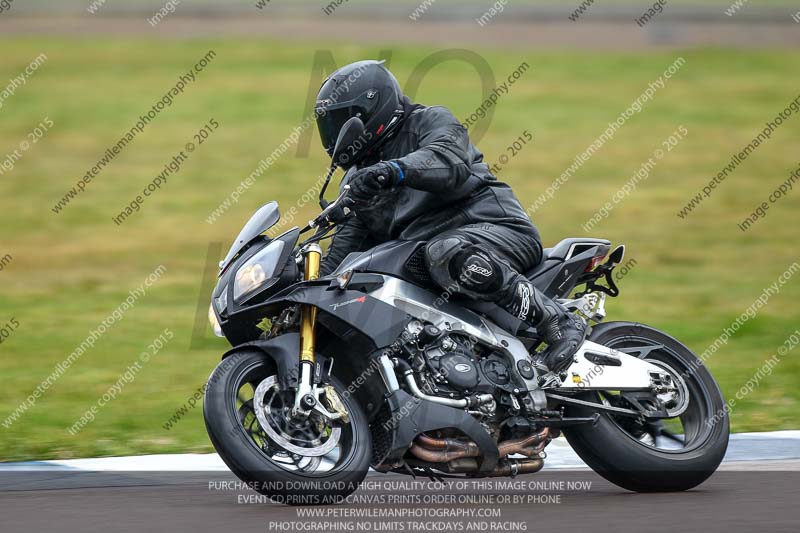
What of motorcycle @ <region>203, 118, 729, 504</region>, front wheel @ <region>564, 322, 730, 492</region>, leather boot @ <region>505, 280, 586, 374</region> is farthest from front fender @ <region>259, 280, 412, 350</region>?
front wheel @ <region>564, 322, 730, 492</region>

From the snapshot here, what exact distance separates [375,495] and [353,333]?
92 cm

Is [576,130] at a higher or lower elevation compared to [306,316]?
lower

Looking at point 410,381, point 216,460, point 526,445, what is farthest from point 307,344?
point 216,460

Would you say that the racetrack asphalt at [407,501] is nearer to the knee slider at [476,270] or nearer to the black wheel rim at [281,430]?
the black wheel rim at [281,430]

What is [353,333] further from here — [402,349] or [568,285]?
[568,285]

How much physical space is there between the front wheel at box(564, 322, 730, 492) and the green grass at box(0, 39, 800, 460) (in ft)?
6.09

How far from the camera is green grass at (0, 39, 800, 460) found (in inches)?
387

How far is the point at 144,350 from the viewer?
10.9 meters

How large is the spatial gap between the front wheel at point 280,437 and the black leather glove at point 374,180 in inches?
34.1

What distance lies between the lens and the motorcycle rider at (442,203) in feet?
19.8

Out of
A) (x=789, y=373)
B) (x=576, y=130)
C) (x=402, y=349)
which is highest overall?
(x=402, y=349)

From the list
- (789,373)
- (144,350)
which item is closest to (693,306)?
(789,373)

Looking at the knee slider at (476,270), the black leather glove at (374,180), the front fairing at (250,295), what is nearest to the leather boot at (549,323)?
the knee slider at (476,270)

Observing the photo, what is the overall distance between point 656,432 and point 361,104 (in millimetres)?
2266
